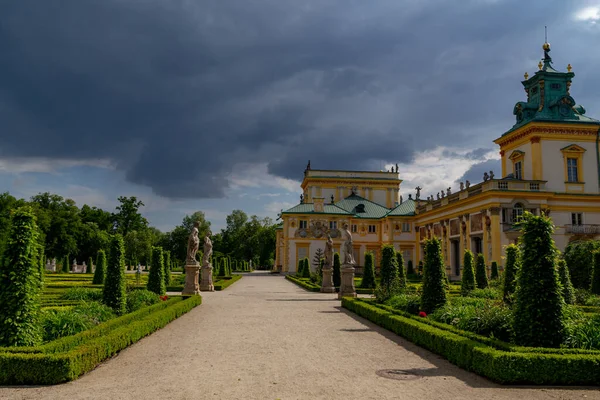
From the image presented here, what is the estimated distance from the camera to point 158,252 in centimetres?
2194

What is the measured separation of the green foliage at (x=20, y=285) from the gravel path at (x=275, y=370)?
1.48 metres

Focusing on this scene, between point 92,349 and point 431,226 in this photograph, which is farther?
point 431,226

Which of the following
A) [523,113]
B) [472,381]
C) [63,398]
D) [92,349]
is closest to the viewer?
[63,398]

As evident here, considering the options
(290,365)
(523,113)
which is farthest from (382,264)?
(523,113)

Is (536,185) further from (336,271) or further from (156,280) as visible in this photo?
(156,280)

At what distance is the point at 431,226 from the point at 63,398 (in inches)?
1892

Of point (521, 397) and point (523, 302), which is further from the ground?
→ point (523, 302)

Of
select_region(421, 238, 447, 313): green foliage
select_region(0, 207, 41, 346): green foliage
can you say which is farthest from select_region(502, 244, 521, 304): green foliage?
select_region(0, 207, 41, 346): green foliage

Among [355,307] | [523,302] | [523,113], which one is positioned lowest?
[355,307]

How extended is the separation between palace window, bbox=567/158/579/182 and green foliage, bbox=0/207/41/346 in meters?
42.5

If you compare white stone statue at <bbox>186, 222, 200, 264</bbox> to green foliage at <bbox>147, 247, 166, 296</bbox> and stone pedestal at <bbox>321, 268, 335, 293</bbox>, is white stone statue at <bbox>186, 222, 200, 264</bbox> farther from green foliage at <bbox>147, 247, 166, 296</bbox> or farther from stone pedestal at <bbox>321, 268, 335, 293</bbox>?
stone pedestal at <bbox>321, 268, 335, 293</bbox>

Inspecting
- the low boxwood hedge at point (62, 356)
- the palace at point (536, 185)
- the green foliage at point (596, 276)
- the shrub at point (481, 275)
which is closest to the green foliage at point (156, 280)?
the low boxwood hedge at point (62, 356)

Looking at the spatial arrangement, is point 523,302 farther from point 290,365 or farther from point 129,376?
point 129,376

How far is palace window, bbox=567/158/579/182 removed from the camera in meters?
41.7
